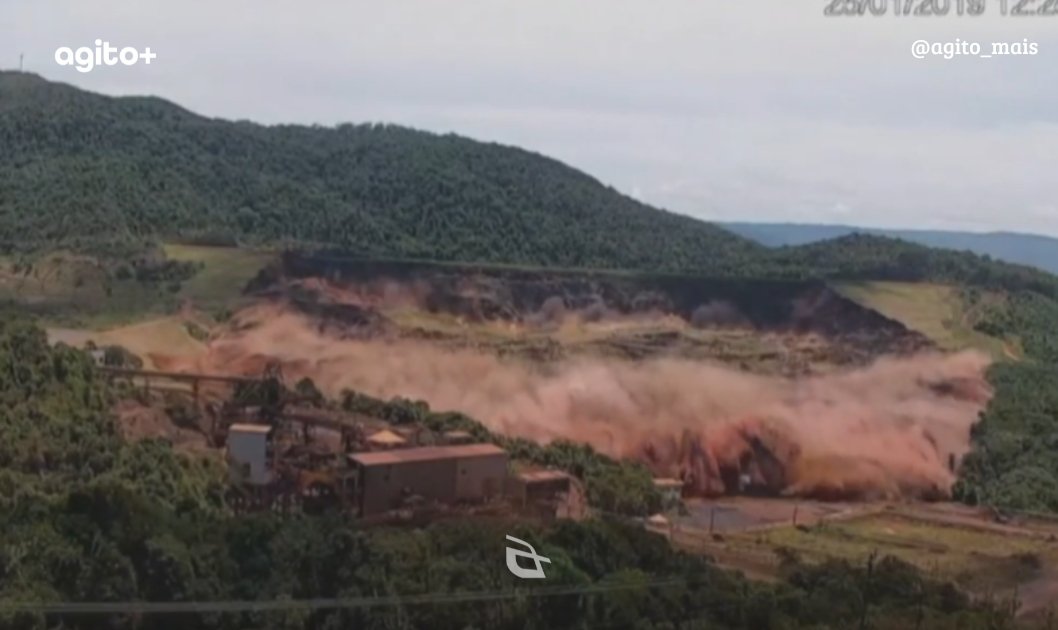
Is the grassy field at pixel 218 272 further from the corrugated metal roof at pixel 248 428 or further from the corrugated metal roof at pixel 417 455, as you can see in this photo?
the corrugated metal roof at pixel 417 455

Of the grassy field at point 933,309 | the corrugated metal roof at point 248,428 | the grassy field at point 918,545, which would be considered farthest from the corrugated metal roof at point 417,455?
the grassy field at point 933,309

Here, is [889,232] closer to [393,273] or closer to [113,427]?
[393,273]

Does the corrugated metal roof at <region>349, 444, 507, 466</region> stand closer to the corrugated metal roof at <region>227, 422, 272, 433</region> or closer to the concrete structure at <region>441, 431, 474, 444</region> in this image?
the concrete structure at <region>441, 431, 474, 444</region>

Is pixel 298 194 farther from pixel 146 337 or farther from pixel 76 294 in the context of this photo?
pixel 146 337

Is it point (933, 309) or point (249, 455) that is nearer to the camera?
point (249, 455)

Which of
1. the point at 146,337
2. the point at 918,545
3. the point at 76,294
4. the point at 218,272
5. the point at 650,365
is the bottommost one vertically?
the point at 918,545

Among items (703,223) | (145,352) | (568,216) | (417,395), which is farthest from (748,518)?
(703,223)

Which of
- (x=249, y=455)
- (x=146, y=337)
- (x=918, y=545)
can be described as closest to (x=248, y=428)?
(x=249, y=455)
